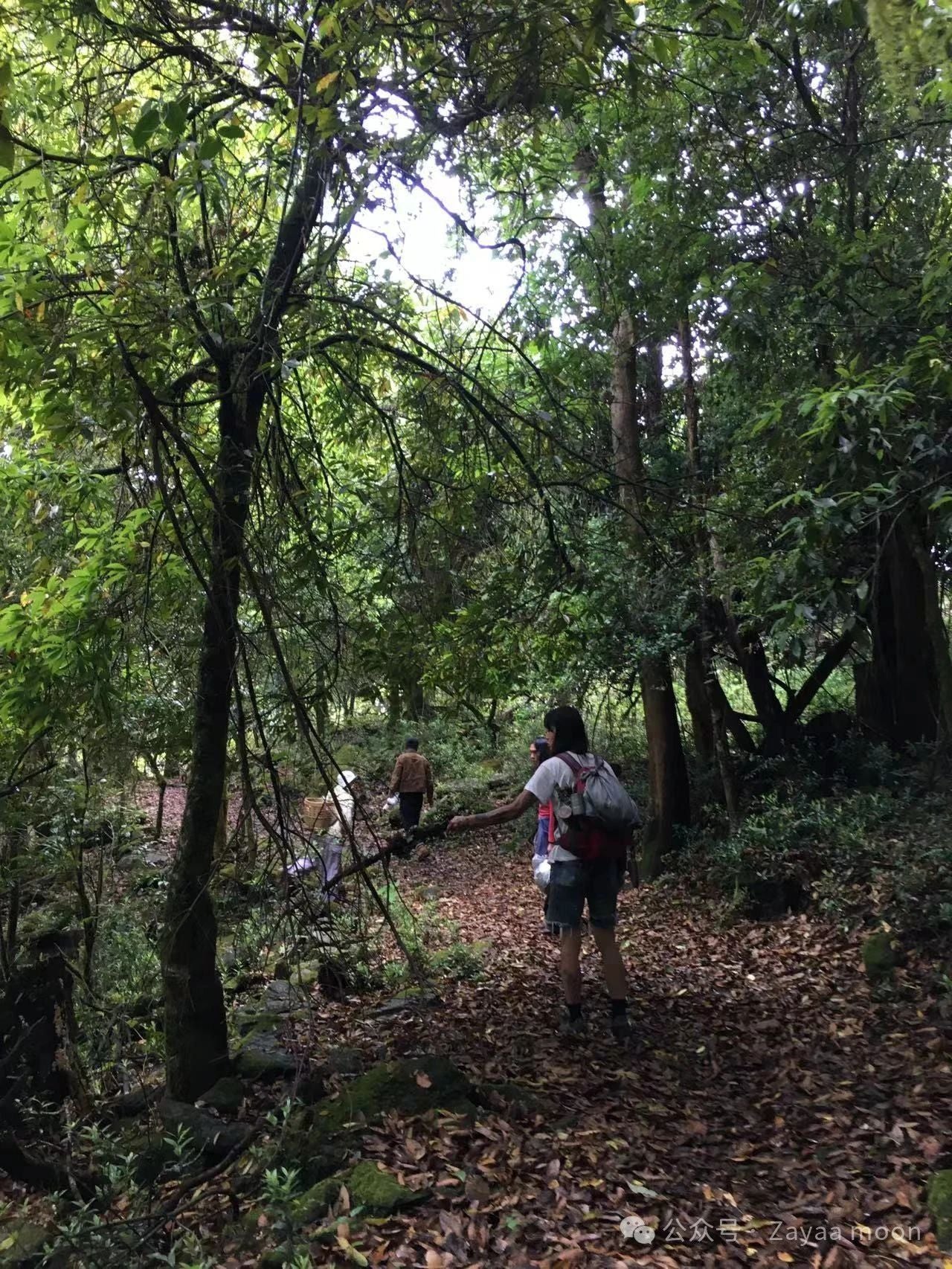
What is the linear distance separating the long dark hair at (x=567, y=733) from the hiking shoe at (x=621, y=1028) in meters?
1.56

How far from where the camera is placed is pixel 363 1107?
403cm

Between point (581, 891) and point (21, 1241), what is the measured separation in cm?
301

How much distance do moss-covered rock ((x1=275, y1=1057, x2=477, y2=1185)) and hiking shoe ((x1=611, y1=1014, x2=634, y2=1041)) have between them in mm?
1101

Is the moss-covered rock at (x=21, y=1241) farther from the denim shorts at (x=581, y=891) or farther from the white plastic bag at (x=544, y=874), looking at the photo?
the white plastic bag at (x=544, y=874)

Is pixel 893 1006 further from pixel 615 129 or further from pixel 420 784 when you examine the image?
pixel 420 784

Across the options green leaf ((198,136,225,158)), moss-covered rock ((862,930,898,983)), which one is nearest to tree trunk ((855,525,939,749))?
moss-covered rock ((862,930,898,983))

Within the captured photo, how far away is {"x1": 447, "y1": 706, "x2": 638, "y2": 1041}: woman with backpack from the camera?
4.87 metres

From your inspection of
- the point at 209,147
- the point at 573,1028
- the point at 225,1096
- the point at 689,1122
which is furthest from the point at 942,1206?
the point at 209,147

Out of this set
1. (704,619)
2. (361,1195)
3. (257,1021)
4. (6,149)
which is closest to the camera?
(6,149)

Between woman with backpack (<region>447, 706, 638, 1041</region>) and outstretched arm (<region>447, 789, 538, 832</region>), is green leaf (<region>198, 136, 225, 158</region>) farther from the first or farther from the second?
outstretched arm (<region>447, 789, 538, 832</region>)

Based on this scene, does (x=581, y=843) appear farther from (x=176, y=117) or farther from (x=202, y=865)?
(x=176, y=117)

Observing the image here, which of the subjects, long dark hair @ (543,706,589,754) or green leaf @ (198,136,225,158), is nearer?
green leaf @ (198,136,225,158)

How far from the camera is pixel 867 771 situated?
9.37 metres

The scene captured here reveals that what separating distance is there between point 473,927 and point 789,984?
3.93m
